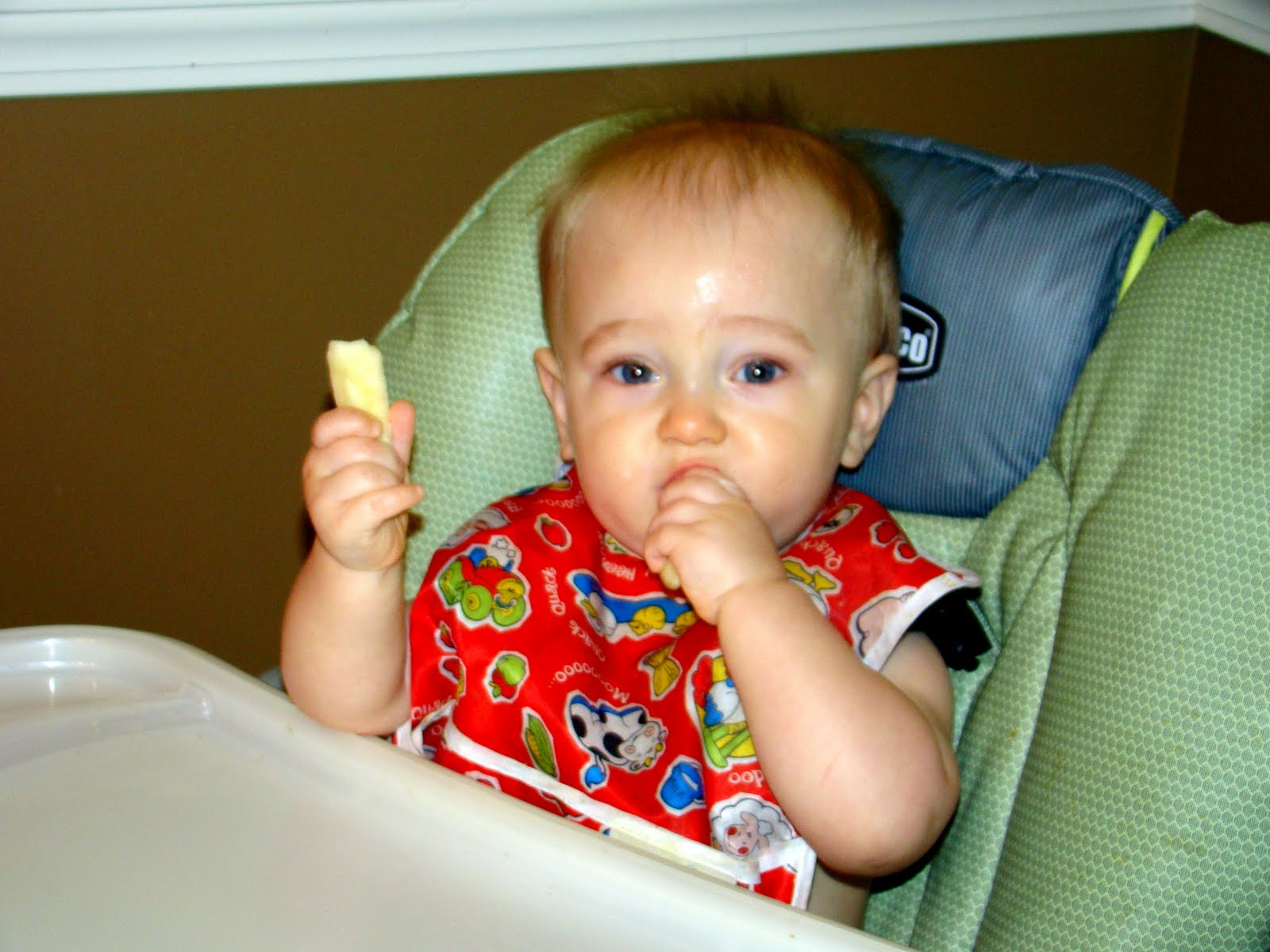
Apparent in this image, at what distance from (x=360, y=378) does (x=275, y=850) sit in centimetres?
28

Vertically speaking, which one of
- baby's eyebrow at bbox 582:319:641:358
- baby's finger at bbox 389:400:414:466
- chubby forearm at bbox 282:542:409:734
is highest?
baby's eyebrow at bbox 582:319:641:358

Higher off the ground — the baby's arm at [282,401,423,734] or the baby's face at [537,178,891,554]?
the baby's face at [537,178,891,554]

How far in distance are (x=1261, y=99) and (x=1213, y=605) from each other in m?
1.09

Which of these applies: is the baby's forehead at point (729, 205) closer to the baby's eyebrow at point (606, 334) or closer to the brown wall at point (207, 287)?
the baby's eyebrow at point (606, 334)

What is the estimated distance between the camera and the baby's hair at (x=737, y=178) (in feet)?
3.18

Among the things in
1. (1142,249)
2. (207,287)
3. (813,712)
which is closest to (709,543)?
(813,712)

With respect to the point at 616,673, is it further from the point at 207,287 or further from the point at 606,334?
the point at 207,287

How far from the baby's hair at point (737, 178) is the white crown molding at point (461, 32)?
531 mm

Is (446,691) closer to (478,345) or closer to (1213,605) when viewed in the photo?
(478,345)

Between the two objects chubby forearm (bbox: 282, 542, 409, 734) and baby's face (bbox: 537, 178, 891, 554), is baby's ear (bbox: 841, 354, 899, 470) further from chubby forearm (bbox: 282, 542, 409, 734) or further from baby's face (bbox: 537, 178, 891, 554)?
chubby forearm (bbox: 282, 542, 409, 734)

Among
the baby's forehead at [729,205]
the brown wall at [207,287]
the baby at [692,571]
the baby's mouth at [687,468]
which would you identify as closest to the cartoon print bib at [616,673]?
the baby at [692,571]

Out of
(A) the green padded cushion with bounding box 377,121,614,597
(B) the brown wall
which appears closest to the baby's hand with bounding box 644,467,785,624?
(A) the green padded cushion with bounding box 377,121,614,597

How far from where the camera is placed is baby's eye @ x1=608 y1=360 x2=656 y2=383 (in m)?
0.95

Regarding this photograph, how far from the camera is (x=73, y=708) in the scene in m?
0.86
